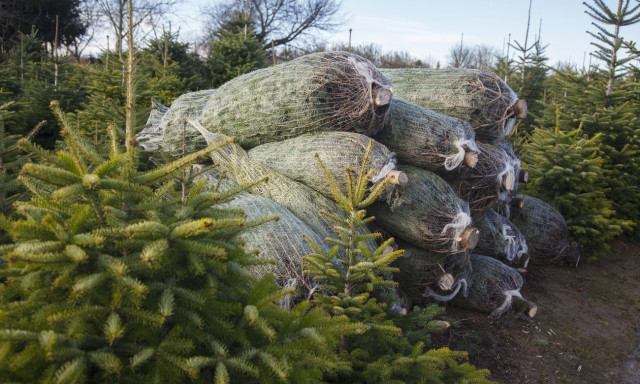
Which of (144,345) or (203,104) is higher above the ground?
(203,104)

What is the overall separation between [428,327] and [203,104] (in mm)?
3087

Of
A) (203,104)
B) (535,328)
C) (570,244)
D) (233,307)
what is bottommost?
(535,328)

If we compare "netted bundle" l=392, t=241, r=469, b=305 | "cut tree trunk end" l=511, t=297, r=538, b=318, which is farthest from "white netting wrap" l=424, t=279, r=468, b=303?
"cut tree trunk end" l=511, t=297, r=538, b=318

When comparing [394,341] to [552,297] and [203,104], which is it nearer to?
[203,104]

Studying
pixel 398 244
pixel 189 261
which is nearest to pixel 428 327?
pixel 398 244

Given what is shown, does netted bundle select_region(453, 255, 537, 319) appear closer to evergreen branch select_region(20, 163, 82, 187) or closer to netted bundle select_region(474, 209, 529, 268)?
netted bundle select_region(474, 209, 529, 268)

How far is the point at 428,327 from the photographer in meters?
3.01

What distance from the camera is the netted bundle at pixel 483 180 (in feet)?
15.1

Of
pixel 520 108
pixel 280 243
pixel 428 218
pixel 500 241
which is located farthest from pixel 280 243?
pixel 520 108

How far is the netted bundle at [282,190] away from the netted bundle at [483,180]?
1338 mm

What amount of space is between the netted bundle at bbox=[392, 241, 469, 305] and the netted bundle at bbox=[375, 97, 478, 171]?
0.86 metres

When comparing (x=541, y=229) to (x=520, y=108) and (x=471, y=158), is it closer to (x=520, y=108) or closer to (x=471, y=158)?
(x=520, y=108)

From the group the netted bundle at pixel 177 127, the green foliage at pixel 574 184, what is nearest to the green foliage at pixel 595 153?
the green foliage at pixel 574 184

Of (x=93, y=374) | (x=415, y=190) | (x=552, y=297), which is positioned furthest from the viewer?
(x=552, y=297)
